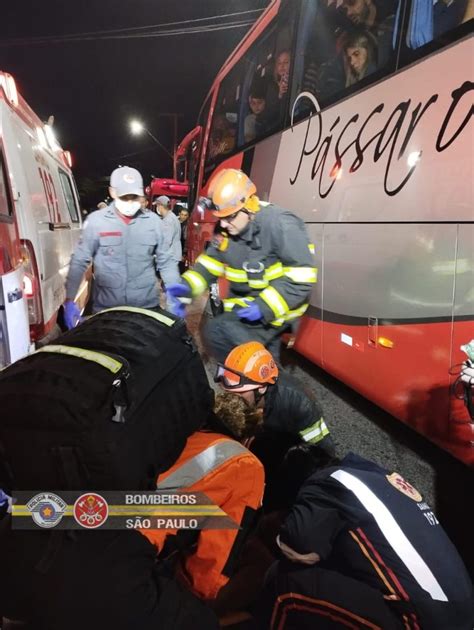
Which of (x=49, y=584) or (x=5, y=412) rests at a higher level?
(x=5, y=412)

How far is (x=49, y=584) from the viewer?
1319 mm

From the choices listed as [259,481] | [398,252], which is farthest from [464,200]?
[259,481]

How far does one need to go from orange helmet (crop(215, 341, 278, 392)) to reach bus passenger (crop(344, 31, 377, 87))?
83.3 inches

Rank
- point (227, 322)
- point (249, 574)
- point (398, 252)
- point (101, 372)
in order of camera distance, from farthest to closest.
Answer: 1. point (227, 322)
2. point (398, 252)
3. point (249, 574)
4. point (101, 372)

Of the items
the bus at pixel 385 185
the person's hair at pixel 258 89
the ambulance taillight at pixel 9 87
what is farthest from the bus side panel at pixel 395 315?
the ambulance taillight at pixel 9 87

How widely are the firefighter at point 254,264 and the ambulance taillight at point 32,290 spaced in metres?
1.43

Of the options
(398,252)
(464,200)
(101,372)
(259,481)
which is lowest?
(259,481)

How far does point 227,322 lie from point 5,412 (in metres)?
1.92

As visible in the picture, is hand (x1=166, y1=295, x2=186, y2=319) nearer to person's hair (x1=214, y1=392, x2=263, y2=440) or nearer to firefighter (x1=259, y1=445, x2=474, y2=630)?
person's hair (x1=214, y1=392, x2=263, y2=440)

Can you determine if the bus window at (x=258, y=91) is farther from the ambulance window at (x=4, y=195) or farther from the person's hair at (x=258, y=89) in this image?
the ambulance window at (x=4, y=195)

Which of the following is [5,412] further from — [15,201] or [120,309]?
[15,201]

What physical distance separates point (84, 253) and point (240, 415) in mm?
1731

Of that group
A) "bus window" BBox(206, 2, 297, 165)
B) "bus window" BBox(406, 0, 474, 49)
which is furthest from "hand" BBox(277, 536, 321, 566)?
"bus window" BBox(206, 2, 297, 165)

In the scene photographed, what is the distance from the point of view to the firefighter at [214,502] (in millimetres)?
1556
